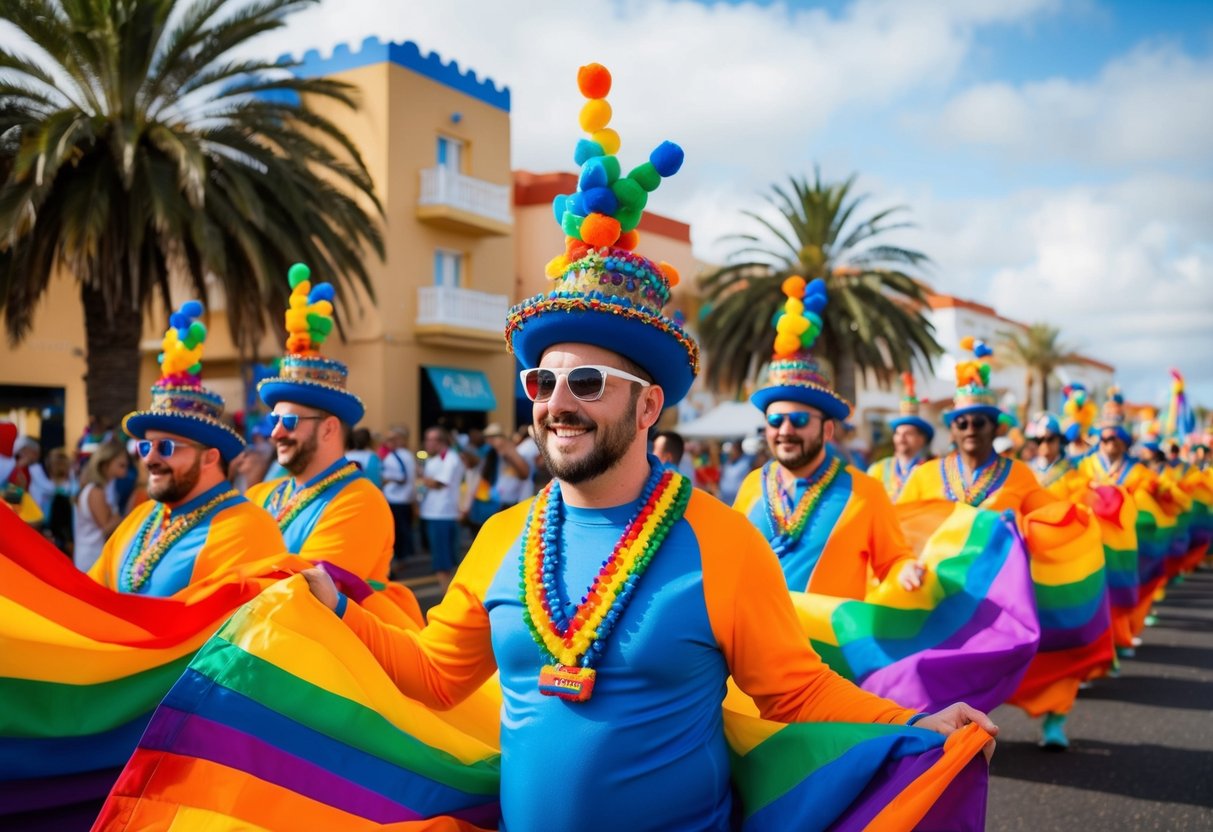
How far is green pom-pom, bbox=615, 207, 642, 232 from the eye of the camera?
2.88 metres

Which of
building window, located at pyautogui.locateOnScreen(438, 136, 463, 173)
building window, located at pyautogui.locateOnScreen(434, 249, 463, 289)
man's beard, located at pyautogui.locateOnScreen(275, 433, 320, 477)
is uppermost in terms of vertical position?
building window, located at pyautogui.locateOnScreen(438, 136, 463, 173)

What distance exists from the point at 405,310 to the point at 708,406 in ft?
50.0

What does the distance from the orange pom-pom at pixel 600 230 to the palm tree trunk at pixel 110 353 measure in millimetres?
Answer: 12603

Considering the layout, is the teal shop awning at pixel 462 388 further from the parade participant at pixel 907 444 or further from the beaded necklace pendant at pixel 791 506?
the beaded necklace pendant at pixel 791 506

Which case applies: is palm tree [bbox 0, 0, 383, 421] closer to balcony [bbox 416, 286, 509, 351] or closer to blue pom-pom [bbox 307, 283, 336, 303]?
blue pom-pom [bbox 307, 283, 336, 303]

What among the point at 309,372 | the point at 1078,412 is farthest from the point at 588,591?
the point at 1078,412

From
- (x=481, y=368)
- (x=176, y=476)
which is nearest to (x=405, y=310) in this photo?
(x=481, y=368)

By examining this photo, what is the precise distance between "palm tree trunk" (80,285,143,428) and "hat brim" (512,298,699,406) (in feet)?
41.1

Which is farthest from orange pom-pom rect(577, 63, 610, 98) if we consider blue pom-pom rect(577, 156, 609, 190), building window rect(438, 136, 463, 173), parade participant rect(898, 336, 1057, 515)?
building window rect(438, 136, 463, 173)

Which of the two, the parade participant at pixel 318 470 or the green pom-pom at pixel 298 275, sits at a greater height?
the green pom-pom at pixel 298 275

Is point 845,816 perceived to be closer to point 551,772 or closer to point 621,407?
point 551,772

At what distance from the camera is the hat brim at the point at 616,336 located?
9.08ft

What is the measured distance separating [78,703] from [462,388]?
22.8 metres

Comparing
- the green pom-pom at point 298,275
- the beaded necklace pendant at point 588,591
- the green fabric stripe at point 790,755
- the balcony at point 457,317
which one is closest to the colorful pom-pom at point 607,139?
the beaded necklace pendant at point 588,591
